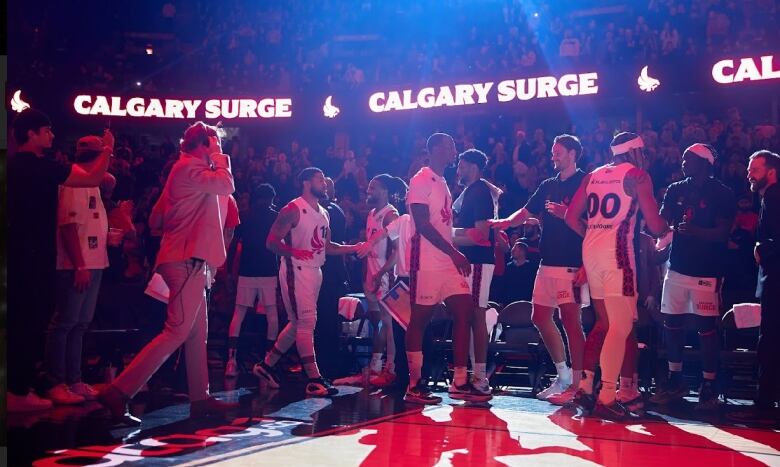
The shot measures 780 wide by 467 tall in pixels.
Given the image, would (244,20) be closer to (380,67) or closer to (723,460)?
(380,67)

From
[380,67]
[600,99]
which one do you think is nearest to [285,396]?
[600,99]

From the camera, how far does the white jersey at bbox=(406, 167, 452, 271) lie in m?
6.47

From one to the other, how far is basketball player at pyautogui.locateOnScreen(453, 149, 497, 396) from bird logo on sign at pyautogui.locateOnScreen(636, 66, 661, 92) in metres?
7.13

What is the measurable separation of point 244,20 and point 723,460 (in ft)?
56.6

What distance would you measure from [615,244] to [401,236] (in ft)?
7.42

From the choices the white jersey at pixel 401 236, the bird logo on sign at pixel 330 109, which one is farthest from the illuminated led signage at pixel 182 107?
the white jersey at pixel 401 236

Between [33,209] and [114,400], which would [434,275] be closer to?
[114,400]

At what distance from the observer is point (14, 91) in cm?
1619

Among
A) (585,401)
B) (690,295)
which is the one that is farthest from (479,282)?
(690,295)

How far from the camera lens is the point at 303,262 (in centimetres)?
707

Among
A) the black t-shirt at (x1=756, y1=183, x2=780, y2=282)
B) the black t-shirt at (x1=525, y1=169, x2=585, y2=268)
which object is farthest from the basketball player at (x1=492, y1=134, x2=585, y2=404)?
the black t-shirt at (x1=756, y1=183, x2=780, y2=282)

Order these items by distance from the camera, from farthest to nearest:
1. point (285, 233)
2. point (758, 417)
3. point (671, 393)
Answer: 1. point (285, 233)
2. point (671, 393)
3. point (758, 417)

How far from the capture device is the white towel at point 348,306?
27.3ft

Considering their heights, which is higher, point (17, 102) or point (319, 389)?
point (17, 102)
